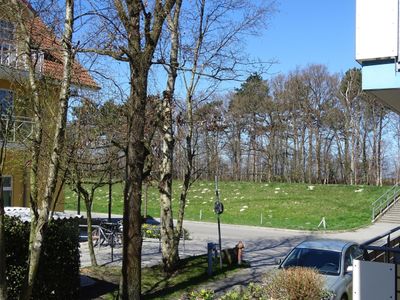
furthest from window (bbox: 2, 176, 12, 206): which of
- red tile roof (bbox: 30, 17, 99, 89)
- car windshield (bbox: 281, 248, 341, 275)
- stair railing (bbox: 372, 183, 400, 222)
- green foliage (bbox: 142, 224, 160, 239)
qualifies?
stair railing (bbox: 372, 183, 400, 222)

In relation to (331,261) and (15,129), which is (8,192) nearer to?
(15,129)

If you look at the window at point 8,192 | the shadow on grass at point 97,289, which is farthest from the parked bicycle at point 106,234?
the shadow on grass at point 97,289

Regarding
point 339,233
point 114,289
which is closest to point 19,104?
point 114,289

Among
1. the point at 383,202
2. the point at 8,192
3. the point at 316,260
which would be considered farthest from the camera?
the point at 383,202

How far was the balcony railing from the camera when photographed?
738 centimetres

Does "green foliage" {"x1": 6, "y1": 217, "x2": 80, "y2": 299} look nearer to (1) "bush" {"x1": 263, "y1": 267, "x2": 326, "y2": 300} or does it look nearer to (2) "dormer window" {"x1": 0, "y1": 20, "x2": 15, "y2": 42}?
(2) "dormer window" {"x1": 0, "y1": 20, "x2": 15, "y2": 42}

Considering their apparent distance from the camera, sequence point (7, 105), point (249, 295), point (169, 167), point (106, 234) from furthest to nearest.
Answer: point (106, 234), point (169, 167), point (7, 105), point (249, 295)

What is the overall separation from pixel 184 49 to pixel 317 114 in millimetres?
50533

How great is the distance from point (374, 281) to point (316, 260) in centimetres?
521

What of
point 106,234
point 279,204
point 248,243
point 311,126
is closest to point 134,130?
point 106,234

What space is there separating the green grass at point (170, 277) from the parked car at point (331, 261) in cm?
294

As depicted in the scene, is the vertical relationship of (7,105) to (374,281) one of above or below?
above

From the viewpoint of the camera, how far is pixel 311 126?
61625mm

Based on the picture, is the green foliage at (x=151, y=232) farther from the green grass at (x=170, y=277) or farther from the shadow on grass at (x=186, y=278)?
the green grass at (x=170, y=277)
